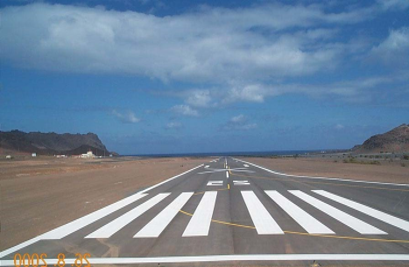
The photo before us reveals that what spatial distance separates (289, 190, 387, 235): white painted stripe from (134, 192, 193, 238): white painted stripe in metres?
4.64

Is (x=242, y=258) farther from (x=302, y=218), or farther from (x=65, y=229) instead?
(x=65, y=229)

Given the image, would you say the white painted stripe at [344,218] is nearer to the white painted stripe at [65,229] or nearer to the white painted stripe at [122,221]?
the white painted stripe at [122,221]

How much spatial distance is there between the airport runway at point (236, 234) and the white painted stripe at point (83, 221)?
3cm

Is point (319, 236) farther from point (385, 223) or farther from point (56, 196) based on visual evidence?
point (56, 196)

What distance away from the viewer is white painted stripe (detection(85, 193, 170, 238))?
8.73 metres

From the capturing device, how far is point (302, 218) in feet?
33.1

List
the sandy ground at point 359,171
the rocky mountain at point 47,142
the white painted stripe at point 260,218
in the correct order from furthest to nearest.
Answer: the rocky mountain at point 47,142 < the sandy ground at point 359,171 < the white painted stripe at point 260,218

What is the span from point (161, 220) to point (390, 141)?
110 metres

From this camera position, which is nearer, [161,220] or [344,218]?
[344,218]

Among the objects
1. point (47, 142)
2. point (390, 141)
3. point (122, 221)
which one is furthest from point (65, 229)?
point (47, 142)

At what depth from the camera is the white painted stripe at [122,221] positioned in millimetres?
8727

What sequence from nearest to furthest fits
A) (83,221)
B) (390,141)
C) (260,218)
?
(260,218), (83,221), (390,141)

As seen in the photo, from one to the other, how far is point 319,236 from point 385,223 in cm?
244

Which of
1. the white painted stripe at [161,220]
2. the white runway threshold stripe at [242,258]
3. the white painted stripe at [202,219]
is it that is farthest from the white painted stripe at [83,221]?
the white painted stripe at [202,219]
